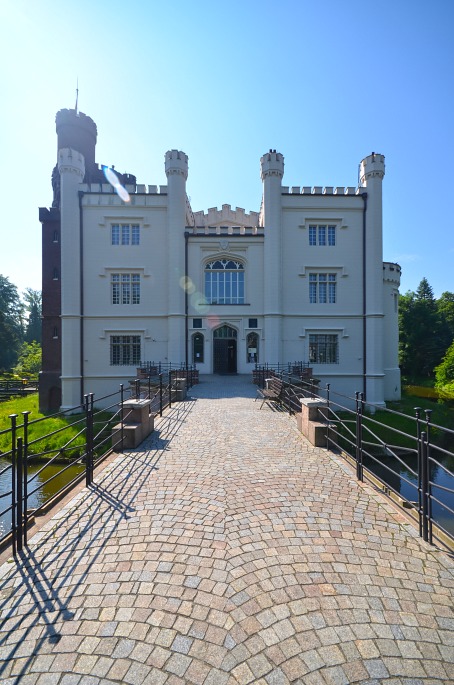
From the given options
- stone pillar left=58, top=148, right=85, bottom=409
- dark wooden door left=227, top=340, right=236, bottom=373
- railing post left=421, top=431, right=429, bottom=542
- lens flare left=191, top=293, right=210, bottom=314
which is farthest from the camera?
dark wooden door left=227, top=340, right=236, bottom=373

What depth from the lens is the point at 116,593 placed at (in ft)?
9.38

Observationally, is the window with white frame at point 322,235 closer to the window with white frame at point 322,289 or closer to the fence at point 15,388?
the window with white frame at point 322,289

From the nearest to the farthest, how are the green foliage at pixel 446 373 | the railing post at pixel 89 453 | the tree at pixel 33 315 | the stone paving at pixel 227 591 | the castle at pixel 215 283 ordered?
the stone paving at pixel 227 591
the railing post at pixel 89 453
the castle at pixel 215 283
the green foliage at pixel 446 373
the tree at pixel 33 315

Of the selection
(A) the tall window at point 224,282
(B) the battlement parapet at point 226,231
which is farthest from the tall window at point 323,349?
(B) the battlement parapet at point 226,231

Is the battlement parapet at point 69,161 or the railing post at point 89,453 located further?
the battlement parapet at point 69,161

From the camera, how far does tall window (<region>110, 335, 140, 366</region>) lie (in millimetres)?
22484

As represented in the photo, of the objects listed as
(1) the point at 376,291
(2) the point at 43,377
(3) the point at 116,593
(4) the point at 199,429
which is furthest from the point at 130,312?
(3) the point at 116,593

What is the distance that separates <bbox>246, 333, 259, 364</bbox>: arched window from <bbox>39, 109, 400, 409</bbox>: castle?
0.07 meters

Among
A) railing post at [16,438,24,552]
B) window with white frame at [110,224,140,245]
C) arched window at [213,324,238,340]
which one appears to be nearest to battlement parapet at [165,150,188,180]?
window with white frame at [110,224,140,245]

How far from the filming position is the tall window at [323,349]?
22828 mm

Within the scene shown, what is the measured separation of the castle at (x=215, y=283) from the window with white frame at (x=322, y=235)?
77mm

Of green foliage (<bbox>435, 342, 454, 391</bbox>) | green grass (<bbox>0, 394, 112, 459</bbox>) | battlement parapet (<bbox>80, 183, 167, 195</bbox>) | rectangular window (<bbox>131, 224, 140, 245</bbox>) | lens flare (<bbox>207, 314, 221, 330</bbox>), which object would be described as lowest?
green grass (<bbox>0, 394, 112, 459</bbox>)

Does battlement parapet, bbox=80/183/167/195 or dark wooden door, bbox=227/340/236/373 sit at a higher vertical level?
battlement parapet, bbox=80/183/167/195

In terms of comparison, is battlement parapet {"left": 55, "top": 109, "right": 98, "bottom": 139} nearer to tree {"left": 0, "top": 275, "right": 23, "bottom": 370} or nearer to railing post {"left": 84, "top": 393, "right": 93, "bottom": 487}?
railing post {"left": 84, "top": 393, "right": 93, "bottom": 487}
